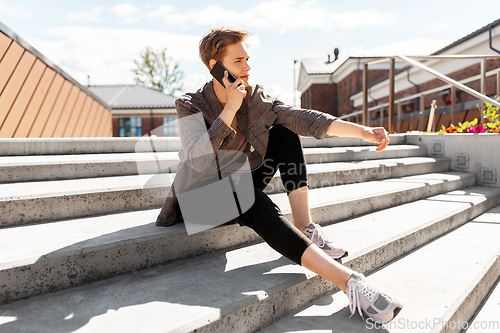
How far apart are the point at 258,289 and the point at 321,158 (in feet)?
8.21

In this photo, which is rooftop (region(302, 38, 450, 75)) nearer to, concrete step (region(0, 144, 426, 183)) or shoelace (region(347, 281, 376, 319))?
concrete step (region(0, 144, 426, 183))

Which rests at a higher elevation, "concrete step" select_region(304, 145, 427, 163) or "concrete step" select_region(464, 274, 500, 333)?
"concrete step" select_region(304, 145, 427, 163)

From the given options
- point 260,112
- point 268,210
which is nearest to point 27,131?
point 260,112

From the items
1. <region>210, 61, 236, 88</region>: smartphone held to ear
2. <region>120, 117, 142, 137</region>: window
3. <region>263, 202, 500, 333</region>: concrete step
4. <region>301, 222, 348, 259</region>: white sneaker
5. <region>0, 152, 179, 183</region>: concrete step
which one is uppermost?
<region>120, 117, 142, 137</region>: window

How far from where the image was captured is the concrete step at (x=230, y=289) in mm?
1200

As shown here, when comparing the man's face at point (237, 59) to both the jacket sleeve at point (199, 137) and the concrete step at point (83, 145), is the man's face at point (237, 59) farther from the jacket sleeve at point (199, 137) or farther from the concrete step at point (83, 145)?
the concrete step at point (83, 145)

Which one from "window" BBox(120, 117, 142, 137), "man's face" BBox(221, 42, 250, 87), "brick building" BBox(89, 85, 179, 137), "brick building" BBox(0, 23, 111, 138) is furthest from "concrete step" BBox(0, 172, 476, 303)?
"window" BBox(120, 117, 142, 137)

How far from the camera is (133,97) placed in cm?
2688

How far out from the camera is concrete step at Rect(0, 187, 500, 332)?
3.94 feet

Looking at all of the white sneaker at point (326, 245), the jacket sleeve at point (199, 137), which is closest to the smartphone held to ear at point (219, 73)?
the jacket sleeve at point (199, 137)

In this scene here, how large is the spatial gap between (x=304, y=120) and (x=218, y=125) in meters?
0.51

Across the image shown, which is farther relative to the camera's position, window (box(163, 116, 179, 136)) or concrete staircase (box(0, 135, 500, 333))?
window (box(163, 116, 179, 136))

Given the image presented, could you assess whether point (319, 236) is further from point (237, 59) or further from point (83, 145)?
point (83, 145)

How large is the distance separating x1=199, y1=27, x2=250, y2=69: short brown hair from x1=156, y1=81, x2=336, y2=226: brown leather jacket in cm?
18
